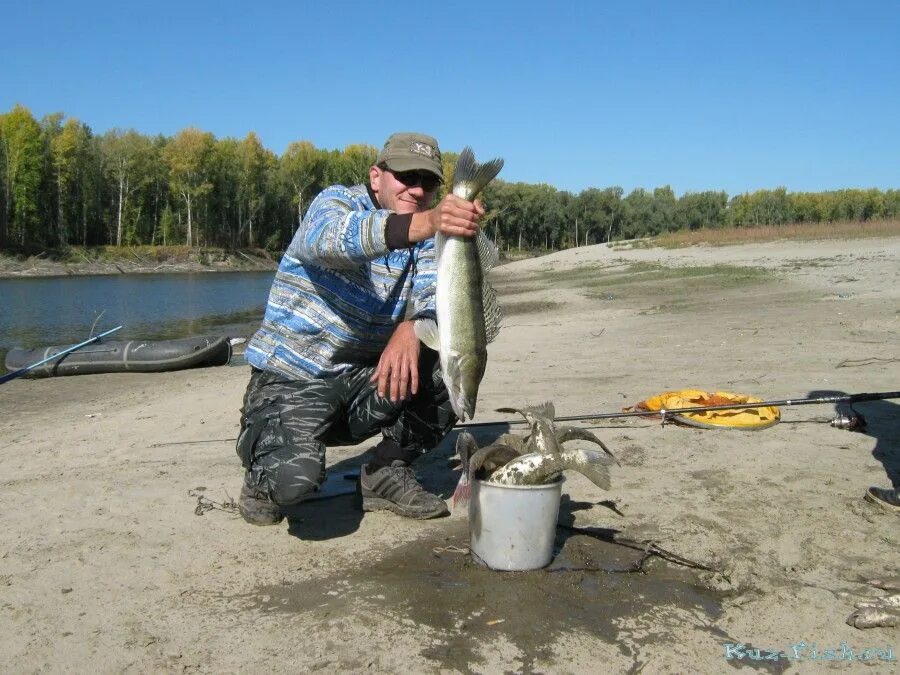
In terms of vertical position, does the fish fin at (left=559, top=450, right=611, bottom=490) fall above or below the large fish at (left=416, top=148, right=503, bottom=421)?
below

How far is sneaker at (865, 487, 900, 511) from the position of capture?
3916mm

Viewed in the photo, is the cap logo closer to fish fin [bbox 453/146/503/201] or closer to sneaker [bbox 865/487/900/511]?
fish fin [bbox 453/146/503/201]

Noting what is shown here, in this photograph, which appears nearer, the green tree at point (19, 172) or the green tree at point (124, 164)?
the green tree at point (19, 172)

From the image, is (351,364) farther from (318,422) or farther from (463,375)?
(463,375)

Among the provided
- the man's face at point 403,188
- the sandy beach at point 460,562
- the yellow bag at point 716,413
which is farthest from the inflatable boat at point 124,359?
the man's face at point 403,188

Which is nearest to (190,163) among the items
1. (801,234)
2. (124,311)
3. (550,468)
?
(124,311)

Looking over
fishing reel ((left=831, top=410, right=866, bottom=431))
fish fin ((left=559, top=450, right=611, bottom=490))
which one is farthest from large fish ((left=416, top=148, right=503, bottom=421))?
fishing reel ((left=831, top=410, right=866, bottom=431))

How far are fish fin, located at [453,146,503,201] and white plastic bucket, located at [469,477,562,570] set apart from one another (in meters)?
1.28

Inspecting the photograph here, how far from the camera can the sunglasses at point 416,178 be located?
4.05m

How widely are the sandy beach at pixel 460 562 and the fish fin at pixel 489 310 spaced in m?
1.07

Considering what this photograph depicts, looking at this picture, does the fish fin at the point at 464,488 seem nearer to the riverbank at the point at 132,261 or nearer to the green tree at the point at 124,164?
the riverbank at the point at 132,261

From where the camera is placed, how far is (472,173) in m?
3.12

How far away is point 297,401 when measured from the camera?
13.4 ft

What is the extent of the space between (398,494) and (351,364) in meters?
0.78
